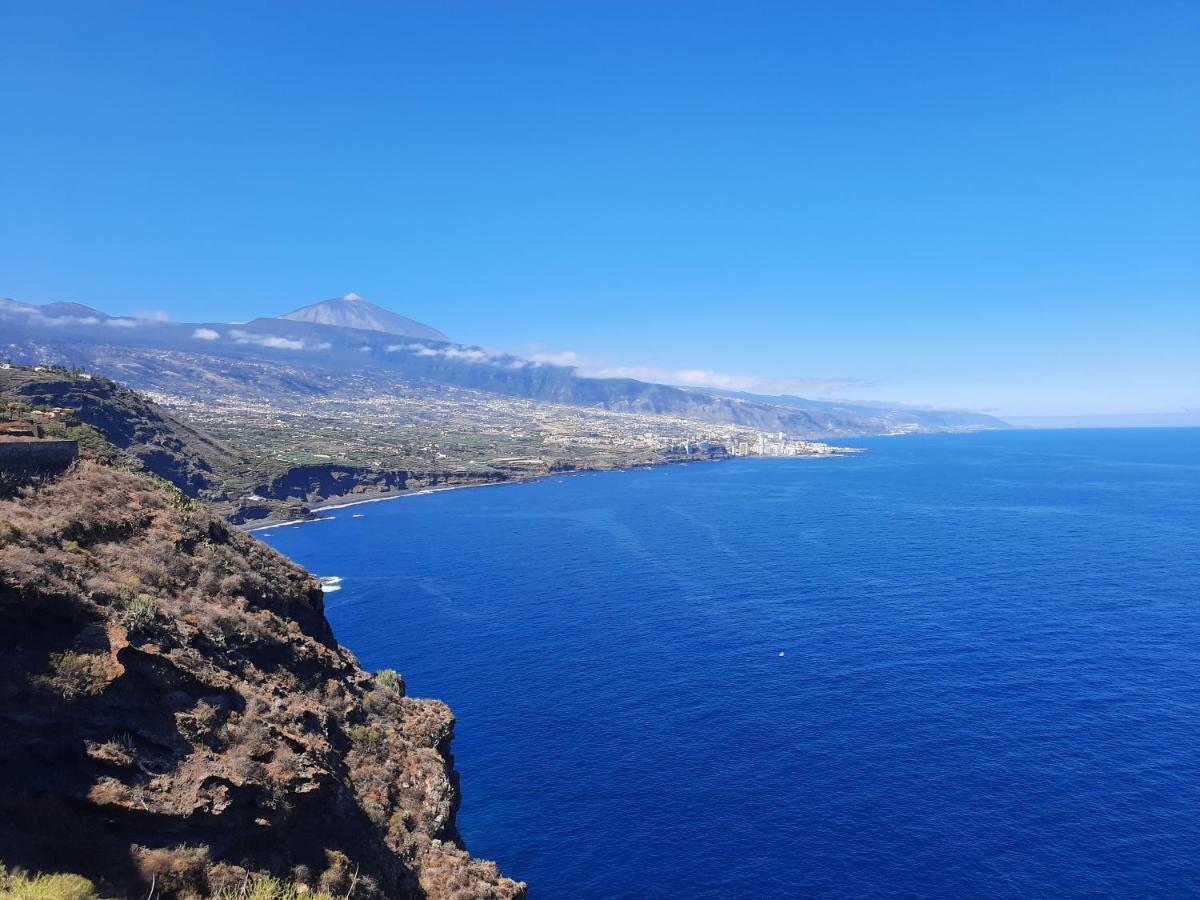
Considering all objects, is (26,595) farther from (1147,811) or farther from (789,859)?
(1147,811)

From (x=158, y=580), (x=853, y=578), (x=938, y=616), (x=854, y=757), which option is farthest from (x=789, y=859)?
(x=853, y=578)

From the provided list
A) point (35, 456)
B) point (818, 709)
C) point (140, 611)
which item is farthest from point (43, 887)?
point (818, 709)

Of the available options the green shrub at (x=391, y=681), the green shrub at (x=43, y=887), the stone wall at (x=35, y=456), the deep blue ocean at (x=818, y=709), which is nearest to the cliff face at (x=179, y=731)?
the stone wall at (x=35, y=456)

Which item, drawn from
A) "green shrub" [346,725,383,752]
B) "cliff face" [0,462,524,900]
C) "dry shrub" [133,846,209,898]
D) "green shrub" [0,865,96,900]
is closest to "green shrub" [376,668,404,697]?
"cliff face" [0,462,524,900]

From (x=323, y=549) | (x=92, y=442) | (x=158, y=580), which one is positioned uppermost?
(x=92, y=442)

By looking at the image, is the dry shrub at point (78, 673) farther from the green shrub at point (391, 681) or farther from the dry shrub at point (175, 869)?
the green shrub at point (391, 681)

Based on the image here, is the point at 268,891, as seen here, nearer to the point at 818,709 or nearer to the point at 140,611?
the point at 140,611
